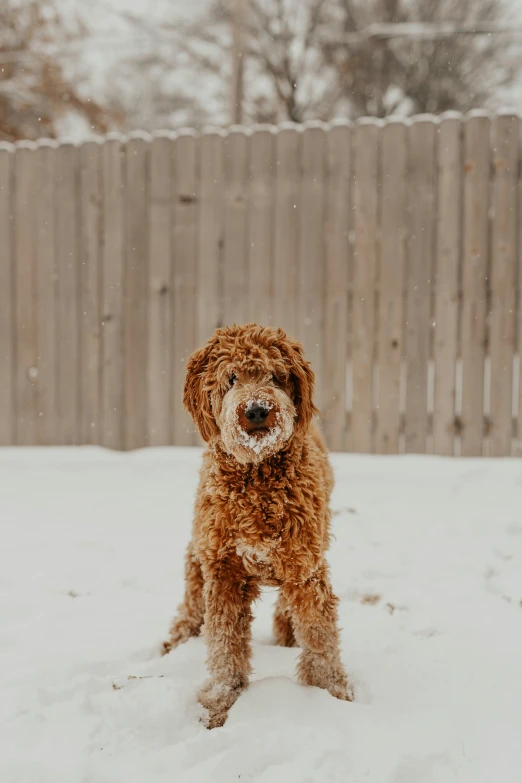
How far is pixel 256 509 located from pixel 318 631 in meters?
0.48

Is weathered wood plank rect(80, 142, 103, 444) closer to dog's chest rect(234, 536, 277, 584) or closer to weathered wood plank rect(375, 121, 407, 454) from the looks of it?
weathered wood plank rect(375, 121, 407, 454)

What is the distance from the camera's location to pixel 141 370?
495cm

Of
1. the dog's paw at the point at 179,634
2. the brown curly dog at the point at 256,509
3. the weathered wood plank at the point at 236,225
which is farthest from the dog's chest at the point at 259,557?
the weathered wood plank at the point at 236,225

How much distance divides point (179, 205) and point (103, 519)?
2.67 metres

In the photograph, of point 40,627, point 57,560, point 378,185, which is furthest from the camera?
point 378,185

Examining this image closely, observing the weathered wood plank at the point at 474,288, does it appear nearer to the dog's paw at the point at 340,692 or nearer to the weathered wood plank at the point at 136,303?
the weathered wood plank at the point at 136,303

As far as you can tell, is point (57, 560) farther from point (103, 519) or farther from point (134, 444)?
point (134, 444)

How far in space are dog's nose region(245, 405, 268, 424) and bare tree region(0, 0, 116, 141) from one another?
9.01 m

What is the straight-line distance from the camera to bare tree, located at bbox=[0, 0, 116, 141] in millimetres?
8445

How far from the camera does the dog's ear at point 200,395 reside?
2090 mm

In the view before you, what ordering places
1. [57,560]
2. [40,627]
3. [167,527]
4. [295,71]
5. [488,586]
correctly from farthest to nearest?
[295,71], [167,527], [57,560], [488,586], [40,627]

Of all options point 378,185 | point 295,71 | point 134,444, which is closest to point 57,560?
point 134,444

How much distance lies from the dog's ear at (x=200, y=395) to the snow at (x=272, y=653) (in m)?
0.92

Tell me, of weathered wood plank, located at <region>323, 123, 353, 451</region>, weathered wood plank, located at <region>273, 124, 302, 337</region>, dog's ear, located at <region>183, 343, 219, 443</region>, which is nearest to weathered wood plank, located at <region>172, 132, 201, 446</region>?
weathered wood plank, located at <region>273, 124, 302, 337</region>
